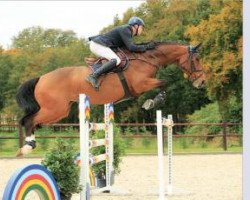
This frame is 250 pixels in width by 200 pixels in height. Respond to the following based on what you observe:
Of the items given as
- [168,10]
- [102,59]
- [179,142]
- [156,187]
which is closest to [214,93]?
[179,142]

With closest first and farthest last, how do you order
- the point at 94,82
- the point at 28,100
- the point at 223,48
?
the point at 94,82 < the point at 28,100 < the point at 223,48

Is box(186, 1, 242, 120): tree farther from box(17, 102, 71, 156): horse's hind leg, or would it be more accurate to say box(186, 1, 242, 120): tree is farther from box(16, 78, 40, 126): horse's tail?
box(17, 102, 71, 156): horse's hind leg

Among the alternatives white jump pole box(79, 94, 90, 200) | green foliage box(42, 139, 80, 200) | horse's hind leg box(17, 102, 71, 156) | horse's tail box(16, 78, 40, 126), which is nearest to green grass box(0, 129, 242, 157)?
horse's tail box(16, 78, 40, 126)

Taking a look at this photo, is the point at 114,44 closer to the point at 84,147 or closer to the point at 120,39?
the point at 120,39

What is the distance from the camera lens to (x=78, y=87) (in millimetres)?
5527

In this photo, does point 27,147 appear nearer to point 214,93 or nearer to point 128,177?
point 128,177

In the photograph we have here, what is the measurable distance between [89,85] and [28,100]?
0.90 meters

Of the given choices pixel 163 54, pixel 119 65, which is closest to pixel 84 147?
pixel 119 65

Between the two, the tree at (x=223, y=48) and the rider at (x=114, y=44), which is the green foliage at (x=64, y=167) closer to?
the rider at (x=114, y=44)

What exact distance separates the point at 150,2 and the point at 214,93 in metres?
12.2

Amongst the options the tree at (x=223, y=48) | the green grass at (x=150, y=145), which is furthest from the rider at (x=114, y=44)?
the tree at (x=223, y=48)

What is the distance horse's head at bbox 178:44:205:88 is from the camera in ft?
17.4

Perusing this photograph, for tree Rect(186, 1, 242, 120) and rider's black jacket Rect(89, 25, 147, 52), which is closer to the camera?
rider's black jacket Rect(89, 25, 147, 52)

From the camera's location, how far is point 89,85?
5.36 meters
